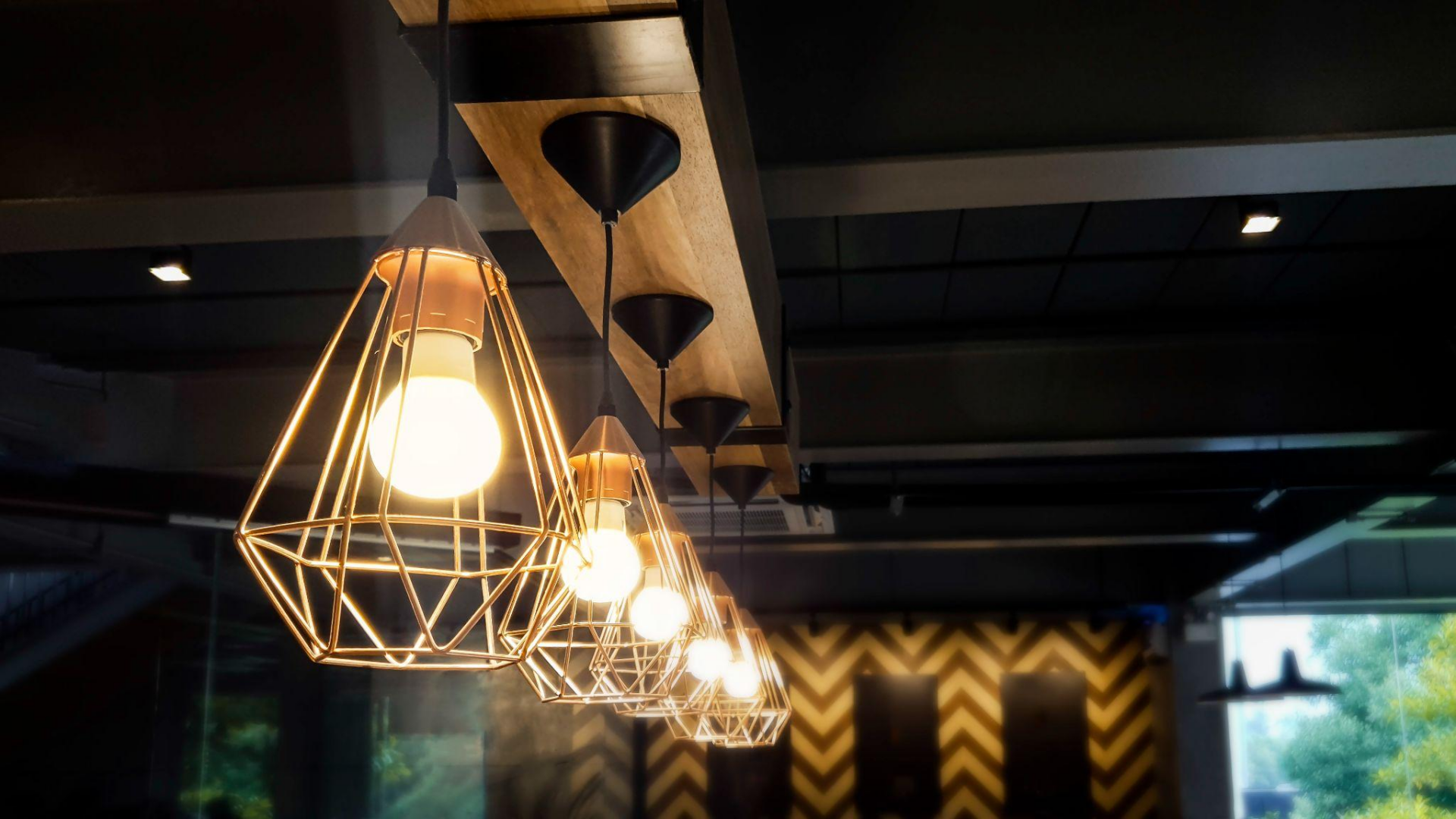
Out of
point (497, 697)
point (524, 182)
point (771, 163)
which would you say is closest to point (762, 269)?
point (771, 163)

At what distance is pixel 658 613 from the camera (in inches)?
55.9

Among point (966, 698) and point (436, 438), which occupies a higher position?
point (436, 438)

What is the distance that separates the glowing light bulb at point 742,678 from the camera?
2.44 metres

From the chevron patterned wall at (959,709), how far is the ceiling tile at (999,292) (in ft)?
13.2

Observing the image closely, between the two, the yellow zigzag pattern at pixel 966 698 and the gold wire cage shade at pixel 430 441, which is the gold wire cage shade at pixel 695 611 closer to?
the gold wire cage shade at pixel 430 441

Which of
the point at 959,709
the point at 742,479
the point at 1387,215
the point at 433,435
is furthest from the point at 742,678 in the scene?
the point at 959,709

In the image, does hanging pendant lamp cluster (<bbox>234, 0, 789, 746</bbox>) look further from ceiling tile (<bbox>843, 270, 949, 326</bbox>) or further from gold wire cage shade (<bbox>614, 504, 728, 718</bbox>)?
ceiling tile (<bbox>843, 270, 949, 326</bbox>)

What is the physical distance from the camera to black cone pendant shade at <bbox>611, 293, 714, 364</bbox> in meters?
1.63

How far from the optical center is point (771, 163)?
221 cm

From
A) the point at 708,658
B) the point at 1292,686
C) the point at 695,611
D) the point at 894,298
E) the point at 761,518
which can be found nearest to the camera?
the point at 695,611

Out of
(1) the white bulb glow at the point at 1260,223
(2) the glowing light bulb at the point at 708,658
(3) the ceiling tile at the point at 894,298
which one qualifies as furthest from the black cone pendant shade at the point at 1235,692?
(2) the glowing light bulb at the point at 708,658

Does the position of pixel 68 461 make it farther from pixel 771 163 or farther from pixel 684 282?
pixel 684 282

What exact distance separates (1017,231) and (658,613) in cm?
207

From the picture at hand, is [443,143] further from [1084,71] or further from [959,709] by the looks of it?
[959,709]
